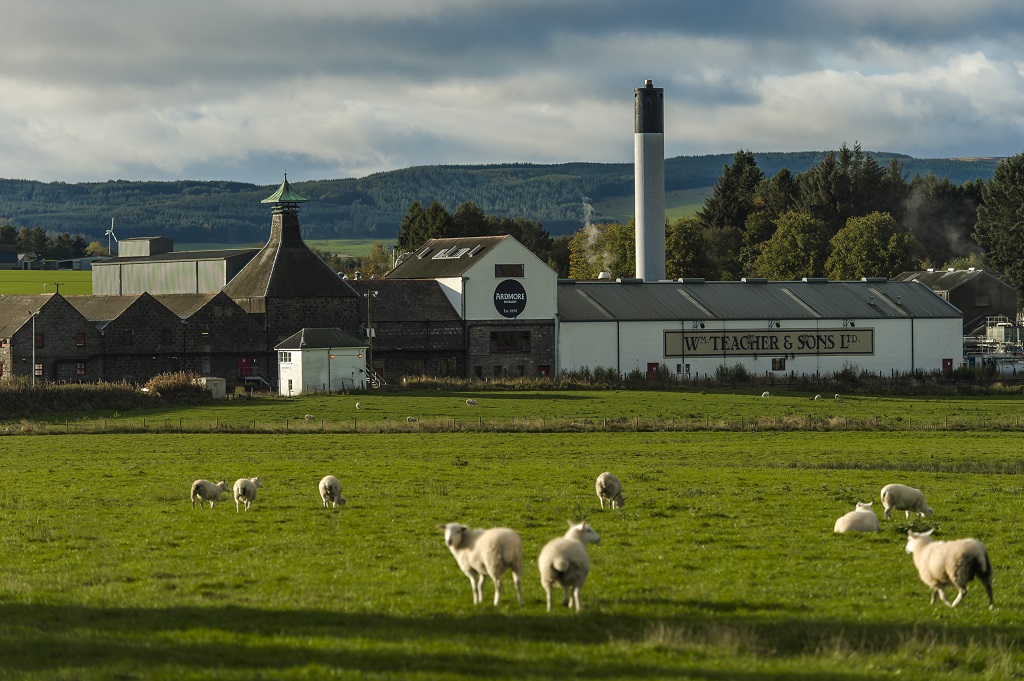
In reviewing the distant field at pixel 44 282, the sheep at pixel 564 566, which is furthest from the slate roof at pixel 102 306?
→ the sheep at pixel 564 566

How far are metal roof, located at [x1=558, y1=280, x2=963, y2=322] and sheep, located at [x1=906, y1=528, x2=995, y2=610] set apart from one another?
79151 millimetres

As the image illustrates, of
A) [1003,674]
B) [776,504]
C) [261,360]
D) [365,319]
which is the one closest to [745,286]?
[365,319]

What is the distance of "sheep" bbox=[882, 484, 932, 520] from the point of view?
93.0 feet

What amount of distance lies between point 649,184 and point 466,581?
324 feet

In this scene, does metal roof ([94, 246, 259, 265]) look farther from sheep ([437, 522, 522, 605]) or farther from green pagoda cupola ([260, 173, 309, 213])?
sheep ([437, 522, 522, 605])

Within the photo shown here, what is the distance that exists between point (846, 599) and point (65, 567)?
13183 mm

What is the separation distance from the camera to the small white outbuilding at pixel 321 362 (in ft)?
283

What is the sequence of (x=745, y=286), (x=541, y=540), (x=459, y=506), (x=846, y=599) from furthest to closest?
(x=745, y=286), (x=459, y=506), (x=541, y=540), (x=846, y=599)

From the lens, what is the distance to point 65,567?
23.0m

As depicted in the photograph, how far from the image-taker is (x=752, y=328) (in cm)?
10119

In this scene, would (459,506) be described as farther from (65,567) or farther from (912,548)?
(912,548)

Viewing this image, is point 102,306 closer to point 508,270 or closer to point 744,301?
point 508,270

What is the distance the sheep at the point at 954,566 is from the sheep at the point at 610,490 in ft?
37.0

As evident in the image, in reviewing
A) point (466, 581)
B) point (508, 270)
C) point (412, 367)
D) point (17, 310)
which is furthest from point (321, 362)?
point (466, 581)
